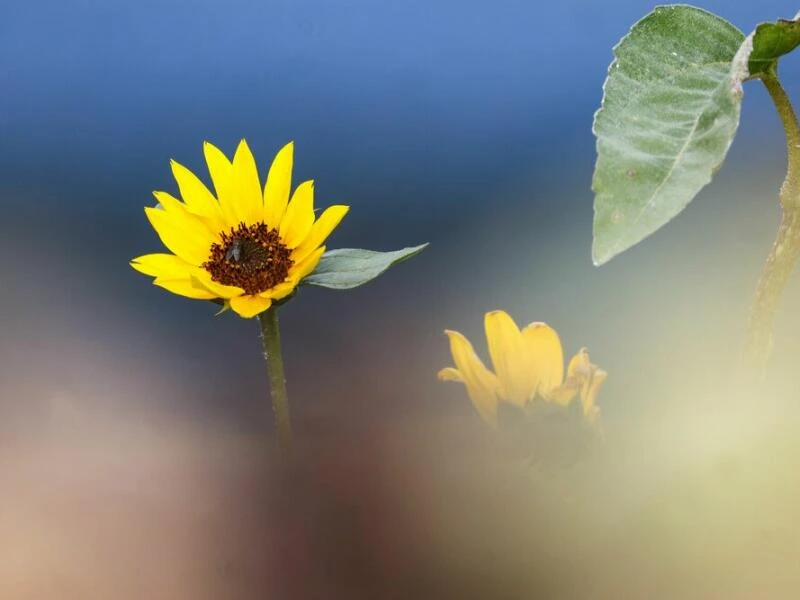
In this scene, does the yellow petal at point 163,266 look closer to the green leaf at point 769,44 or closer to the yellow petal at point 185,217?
the yellow petal at point 185,217

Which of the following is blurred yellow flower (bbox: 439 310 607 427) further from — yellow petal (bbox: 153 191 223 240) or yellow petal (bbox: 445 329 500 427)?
yellow petal (bbox: 153 191 223 240)

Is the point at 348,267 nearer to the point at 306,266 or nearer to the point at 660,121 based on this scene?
the point at 306,266

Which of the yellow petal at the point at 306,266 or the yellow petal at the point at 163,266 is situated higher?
the yellow petal at the point at 163,266

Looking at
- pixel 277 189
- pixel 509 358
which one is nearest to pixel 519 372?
pixel 509 358

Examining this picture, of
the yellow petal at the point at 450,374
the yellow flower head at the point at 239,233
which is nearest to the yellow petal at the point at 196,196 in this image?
the yellow flower head at the point at 239,233

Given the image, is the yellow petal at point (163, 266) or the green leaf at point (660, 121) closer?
the green leaf at point (660, 121)

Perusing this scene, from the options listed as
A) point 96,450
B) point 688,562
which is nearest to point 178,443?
point 96,450
